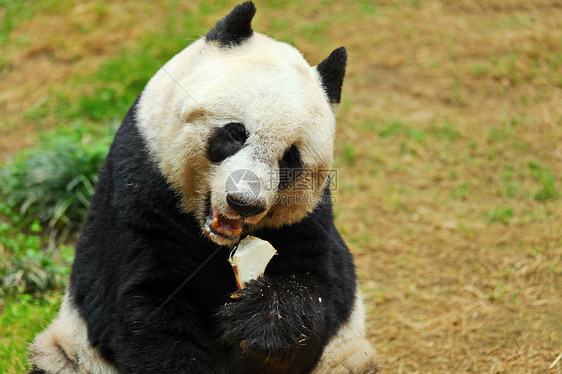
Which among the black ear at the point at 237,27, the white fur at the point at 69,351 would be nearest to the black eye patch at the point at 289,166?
the black ear at the point at 237,27

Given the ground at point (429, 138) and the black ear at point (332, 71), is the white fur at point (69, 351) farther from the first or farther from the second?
the black ear at point (332, 71)

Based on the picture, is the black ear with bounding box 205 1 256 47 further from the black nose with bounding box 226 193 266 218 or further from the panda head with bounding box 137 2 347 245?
the black nose with bounding box 226 193 266 218

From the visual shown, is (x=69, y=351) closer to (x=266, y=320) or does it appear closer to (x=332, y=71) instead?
(x=266, y=320)

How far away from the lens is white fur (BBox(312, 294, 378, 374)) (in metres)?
4.07

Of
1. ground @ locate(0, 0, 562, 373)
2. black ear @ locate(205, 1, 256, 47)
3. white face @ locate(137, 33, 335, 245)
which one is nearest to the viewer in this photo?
white face @ locate(137, 33, 335, 245)

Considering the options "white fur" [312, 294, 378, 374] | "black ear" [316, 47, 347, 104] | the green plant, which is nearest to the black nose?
"black ear" [316, 47, 347, 104]

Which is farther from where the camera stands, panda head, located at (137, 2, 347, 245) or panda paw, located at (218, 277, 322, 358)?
panda paw, located at (218, 277, 322, 358)

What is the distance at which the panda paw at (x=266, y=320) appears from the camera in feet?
10.9

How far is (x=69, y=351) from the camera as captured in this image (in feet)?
13.0

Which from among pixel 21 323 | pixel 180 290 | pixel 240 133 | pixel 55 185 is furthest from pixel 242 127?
pixel 55 185

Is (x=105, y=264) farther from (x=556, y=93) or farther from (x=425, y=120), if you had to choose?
(x=556, y=93)

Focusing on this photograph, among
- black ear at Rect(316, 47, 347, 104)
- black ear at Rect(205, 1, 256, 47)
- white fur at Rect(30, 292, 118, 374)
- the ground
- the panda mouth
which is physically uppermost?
black ear at Rect(205, 1, 256, 47)

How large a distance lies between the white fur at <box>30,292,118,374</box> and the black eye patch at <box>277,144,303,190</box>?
1.65 metres

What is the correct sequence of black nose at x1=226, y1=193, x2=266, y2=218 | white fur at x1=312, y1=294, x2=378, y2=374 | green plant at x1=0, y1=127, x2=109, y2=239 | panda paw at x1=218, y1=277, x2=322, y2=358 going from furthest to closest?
green plant at x1=0, y1=127, x2=109, y2=239 → white fur at x1=312, y1=294, x2=378, y2=374 → panda paw at x1=218, y1=277, x2=322, y2=358 → black nose at x1=226, y1=193, x2=266, y2=218
